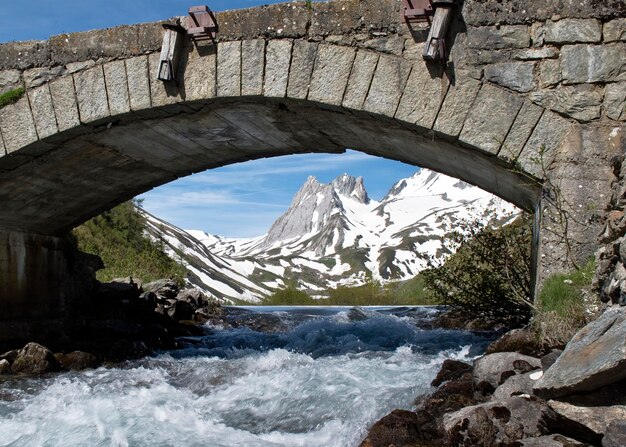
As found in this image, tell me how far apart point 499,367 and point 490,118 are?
86.3 inches

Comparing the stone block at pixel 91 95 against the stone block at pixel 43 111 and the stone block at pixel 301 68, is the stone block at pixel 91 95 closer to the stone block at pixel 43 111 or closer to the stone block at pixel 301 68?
the stone block at pixel 43 111

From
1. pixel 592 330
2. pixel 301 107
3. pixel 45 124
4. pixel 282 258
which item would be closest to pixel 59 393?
pixel 45 124

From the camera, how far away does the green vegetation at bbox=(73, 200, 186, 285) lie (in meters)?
19.1

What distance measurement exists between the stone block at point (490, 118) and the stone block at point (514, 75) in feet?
0.23

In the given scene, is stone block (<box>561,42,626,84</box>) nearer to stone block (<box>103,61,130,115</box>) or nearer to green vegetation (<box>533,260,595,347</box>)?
green vegetation (<box>533,260,595,347</box>)

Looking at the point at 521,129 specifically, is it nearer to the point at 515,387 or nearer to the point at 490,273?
the point at 515,387

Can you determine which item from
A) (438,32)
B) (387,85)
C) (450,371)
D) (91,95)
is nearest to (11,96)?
(91,95)

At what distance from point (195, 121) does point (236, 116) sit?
1.60 feet

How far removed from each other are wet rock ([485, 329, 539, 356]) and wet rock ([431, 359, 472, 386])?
1.21ft

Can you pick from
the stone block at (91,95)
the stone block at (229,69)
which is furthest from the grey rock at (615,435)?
the stone block at (91,95)

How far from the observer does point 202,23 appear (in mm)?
6645

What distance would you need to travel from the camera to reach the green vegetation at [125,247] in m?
19.1

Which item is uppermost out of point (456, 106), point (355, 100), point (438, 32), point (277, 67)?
point (277, 67)

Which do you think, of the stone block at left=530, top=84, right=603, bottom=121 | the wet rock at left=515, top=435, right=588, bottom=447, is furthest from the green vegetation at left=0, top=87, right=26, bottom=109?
the wet rock at left=515, top=435, right=588, bottom=447
